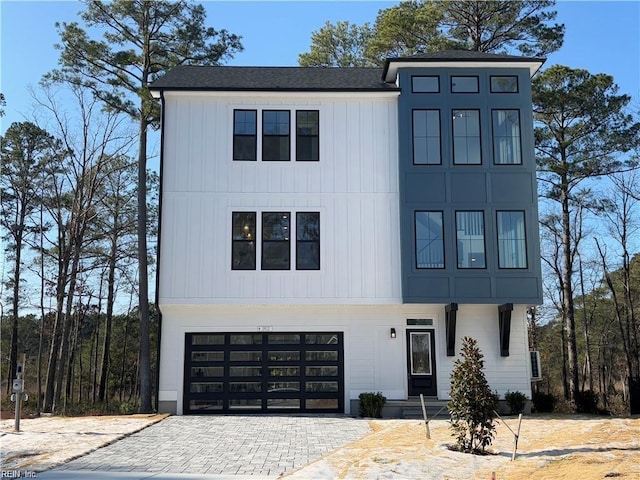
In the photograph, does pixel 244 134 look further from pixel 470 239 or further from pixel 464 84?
pixel 470 239

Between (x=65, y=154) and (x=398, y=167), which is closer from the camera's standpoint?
(x=398, y=167)

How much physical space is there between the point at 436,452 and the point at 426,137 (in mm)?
9318

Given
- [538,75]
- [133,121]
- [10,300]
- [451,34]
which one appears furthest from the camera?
[10,300]

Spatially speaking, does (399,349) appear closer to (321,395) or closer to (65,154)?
(321,395)

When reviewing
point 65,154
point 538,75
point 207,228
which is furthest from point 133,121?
point 538,75

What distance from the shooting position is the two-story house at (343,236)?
1581 centimetres

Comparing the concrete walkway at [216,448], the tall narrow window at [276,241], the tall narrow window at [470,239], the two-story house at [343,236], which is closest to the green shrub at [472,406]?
the concrete walkway at [216,448]

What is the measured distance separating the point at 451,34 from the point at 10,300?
68.9ft

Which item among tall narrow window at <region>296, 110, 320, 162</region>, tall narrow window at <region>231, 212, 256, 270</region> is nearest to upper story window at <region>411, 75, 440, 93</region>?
tall narrow window at <region>296, 110, 320, 162</region>

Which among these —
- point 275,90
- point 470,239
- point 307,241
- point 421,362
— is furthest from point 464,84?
point 421,362

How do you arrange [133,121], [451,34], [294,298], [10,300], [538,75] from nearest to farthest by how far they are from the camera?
1. [294,298]
2. [133,121]
3. [538,75]
4. [451,34]
5. [10,300]

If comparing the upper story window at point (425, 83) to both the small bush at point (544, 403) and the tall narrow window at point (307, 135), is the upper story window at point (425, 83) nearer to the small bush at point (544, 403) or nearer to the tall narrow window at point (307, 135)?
the tall narrow window at point (307, 135)

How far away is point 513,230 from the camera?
634 inches

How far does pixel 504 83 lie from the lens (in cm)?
1678
